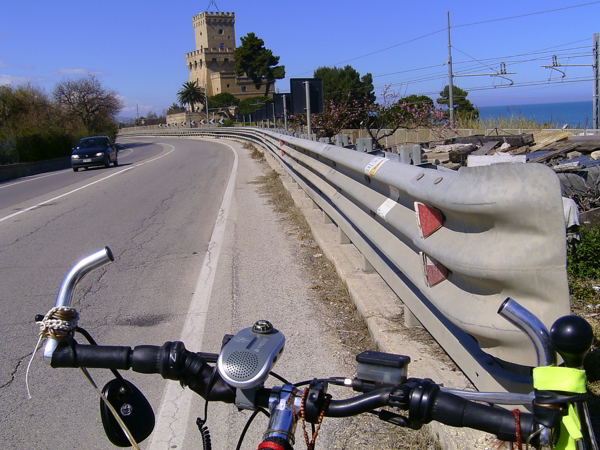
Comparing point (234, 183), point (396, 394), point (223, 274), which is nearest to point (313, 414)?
point (396, 394)

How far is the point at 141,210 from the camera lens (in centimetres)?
1292

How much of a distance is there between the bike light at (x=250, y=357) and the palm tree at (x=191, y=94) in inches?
4824

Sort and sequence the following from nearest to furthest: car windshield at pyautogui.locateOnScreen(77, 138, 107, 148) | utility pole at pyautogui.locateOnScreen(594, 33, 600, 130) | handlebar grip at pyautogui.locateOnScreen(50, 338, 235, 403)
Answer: handlebar grip at pyautogui.locateOnScreen(50, 338, 235, 403) → car windshield at pyautogui.locateOnScreen(77, 138, 107, 148) → utility pole at pyautogui.locateOnScreen(594, 33, 600, 130)

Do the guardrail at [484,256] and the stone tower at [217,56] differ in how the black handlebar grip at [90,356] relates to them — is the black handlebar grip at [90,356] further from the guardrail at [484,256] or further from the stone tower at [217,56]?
the stone tower at [217,56]

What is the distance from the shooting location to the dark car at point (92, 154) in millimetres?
27625

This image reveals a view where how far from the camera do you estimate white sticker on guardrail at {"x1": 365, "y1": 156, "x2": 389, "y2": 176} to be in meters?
4.41

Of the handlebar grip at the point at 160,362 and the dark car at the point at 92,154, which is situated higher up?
the dark car at the point at 92,154

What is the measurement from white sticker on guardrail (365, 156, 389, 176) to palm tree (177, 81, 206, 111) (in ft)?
392

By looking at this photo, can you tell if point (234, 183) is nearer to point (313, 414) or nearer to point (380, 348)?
point (380, 348)

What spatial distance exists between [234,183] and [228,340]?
1566 cm

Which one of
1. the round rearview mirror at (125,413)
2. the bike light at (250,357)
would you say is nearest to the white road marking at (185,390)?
the round rearview mirror at (125,413)

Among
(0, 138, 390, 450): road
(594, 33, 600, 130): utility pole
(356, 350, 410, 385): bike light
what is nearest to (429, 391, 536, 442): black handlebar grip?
(356, 350, 410, 385): bike light

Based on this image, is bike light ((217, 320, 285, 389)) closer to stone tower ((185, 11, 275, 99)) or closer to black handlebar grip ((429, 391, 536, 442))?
black handlebar grip ((429, 391, 536, 442))

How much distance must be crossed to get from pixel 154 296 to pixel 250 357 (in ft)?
16.9
